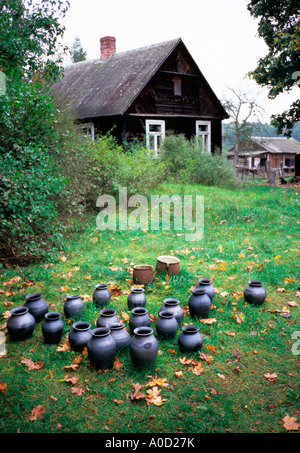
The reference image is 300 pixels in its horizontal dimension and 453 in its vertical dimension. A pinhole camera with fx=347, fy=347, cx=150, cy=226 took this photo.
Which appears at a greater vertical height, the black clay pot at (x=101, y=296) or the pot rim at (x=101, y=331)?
the pot rim at (x=101, y=331)

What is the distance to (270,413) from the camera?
3076mm

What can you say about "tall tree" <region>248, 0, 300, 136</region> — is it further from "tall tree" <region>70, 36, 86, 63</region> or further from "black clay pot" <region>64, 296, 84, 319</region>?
"tall tree" <region>70, 36, 86, 63</region>

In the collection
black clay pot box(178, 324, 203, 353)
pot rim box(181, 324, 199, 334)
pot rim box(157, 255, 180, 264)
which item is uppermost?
pot rim box(157, 255, 180, 264)

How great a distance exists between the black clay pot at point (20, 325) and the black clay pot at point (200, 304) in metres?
2.03

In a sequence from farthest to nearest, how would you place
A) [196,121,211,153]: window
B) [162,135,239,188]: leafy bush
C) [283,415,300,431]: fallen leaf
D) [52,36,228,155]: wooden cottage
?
1. [196,121,211,153]: window
2. [52,36,228,155]: wooden cottage
3. [162,135,239,188]: leafy bush
4. [283,415,300,431]: fallen leaf

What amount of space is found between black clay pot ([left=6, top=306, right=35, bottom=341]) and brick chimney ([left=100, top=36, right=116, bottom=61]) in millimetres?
20449

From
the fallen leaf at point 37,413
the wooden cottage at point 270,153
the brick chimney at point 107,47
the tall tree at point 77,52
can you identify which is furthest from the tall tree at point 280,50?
the tall tree at point 77,52

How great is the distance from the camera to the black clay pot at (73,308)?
4543mm

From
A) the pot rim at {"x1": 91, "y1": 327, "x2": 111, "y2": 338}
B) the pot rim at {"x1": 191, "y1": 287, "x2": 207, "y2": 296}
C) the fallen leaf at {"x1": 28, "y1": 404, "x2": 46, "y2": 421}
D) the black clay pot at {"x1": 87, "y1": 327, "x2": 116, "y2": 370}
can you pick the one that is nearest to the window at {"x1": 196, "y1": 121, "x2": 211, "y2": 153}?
the pot rim at {"x1": 191, "y1": 287, "x2": 207, "y2": 296}

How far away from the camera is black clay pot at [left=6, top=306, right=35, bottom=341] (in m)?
4.08

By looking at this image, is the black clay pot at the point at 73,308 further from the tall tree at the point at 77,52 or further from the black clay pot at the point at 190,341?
the tall tree at the point at 77,52

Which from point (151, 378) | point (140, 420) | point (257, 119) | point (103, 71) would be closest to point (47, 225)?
point (151, 378)

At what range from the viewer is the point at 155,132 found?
1686cm

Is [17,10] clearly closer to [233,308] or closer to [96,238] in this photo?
[96,238]
